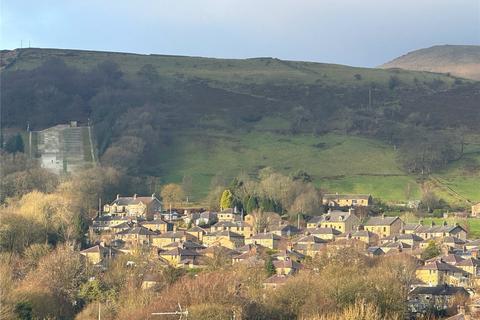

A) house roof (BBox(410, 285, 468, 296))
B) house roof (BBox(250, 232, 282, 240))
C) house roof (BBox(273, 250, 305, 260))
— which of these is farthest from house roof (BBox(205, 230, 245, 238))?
house roof (BBox(410, 285, 468, 296))

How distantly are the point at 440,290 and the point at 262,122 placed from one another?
92384mm

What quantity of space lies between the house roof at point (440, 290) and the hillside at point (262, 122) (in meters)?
45.8

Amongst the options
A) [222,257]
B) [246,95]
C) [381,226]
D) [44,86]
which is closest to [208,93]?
[246,95]

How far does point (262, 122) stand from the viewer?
169125 millimetres

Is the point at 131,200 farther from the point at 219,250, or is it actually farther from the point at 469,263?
the point at 469,263

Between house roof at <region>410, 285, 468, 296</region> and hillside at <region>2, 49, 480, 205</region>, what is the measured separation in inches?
1804

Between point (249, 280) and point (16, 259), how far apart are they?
19.9 metres

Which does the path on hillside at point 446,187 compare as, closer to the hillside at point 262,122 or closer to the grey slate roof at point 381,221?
the hillside at point 262,122

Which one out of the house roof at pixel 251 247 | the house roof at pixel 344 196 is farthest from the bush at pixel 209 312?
the house roof at pixel 344 196

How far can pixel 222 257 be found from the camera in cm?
8806

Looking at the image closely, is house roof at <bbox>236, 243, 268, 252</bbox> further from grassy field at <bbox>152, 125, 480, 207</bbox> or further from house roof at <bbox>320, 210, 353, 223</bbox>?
grassy field at <bbox>152, 125, 480, 207</bbox>

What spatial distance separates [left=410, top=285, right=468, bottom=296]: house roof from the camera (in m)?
77.8

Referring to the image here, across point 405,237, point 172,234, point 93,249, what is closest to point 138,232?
point 172,234

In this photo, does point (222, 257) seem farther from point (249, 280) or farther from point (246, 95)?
point (246, 95)
